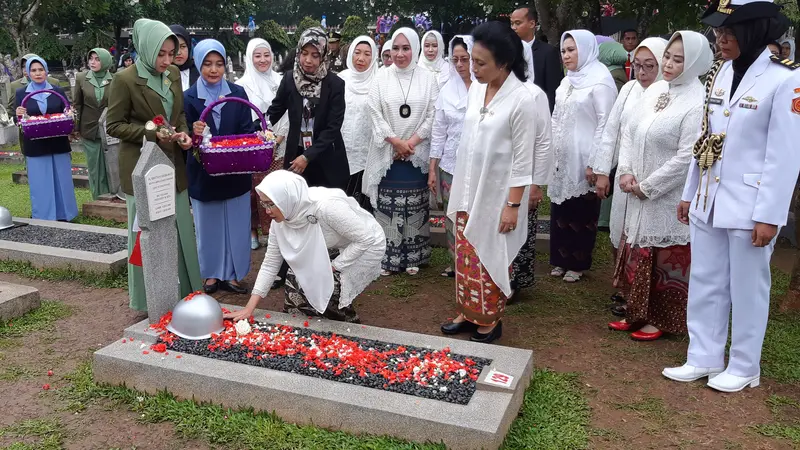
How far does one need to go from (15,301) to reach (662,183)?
463cm

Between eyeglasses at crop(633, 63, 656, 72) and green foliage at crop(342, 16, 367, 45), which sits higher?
green foliage at crop(342, 16, 367, 45)

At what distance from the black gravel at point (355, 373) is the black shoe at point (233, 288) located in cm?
137

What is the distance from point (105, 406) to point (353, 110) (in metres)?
3.57

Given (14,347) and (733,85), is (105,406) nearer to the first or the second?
(14,347)

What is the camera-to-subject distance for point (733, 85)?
3.66 meters

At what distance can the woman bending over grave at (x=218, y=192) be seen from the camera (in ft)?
16.8

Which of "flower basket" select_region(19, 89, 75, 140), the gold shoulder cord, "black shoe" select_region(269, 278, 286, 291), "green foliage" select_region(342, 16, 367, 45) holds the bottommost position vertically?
"black shoe" select_region(269, 278, 286, 291)

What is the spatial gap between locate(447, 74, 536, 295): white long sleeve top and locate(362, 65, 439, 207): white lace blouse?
5.02 feet

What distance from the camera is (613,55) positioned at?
305 inches

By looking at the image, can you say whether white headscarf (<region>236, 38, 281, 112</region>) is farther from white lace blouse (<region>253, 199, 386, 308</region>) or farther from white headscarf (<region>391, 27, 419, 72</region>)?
white lace blouse (<region>253, 199, 386, 308</region>)

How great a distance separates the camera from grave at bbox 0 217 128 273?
239 inches

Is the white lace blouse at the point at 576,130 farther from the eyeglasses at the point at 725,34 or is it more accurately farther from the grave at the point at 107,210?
the grave at the point at 107,210

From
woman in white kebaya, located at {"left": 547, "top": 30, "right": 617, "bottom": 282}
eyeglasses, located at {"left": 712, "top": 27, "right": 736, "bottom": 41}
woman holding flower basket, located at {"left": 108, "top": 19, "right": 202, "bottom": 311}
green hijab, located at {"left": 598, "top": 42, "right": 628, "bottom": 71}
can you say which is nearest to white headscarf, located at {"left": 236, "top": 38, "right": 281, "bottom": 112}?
woman holding flower basket, located at {"left": 108, "top": 19, "right": 202, "bottom": 311}

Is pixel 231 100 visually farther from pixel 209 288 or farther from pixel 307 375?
pixel 307 375
